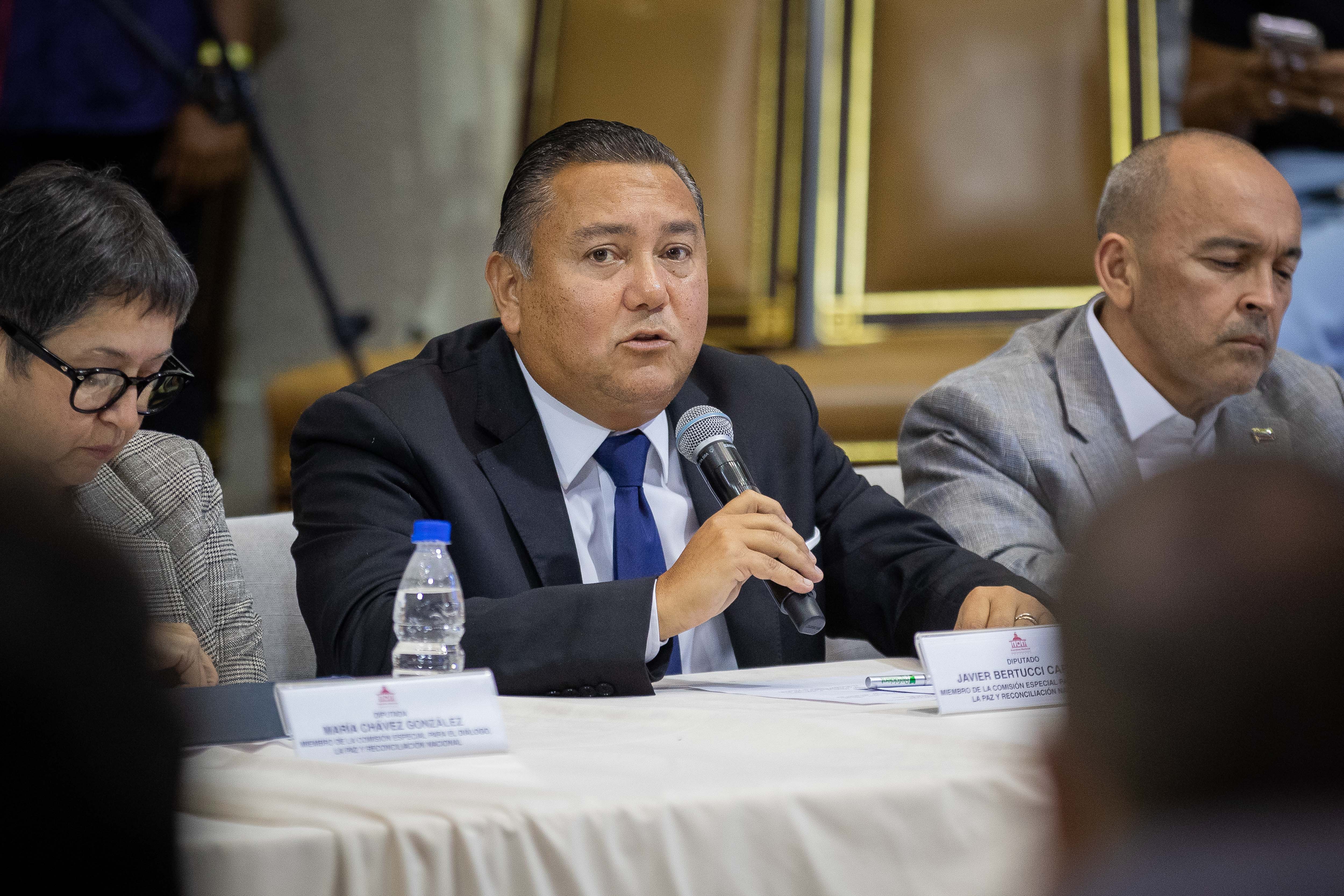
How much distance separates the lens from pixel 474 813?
0.91 metres

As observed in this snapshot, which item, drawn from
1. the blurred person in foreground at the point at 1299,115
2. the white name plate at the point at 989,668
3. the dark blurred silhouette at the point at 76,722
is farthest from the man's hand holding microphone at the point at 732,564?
the blurred person in foreground at the point at 1299,115

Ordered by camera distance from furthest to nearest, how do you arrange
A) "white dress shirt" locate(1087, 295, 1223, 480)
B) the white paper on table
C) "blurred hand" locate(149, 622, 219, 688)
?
Result: "white dress shirt" locate(1087, 295, 1223, 480) → "blurred hand" locate(149, 622, 219, 688) → the white paper on table

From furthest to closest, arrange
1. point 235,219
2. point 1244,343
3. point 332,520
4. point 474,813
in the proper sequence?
1. point 235,219
2. point 1244,343
3. point 332,520
4. point 474,813

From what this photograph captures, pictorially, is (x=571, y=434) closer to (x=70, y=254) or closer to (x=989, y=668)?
(x=70, y=254)

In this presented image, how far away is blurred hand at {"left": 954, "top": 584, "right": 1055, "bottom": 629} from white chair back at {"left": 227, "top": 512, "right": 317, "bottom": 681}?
1055 mm

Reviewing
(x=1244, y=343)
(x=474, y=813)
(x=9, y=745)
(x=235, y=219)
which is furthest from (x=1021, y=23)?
(x=9, y=745)

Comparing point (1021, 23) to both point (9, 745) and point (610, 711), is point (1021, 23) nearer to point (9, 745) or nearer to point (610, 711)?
point (610, 711)

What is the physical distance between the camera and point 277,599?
2.16m

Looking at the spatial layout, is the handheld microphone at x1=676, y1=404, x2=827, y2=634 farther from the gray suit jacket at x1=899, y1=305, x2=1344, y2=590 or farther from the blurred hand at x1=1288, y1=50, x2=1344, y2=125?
the blurred hand at x1=1288, y1=50, x2=1344, y2=125

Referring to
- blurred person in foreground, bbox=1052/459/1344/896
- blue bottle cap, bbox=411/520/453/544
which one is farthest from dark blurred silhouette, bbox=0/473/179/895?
blue bottle cap, bbox=411/520/453/544

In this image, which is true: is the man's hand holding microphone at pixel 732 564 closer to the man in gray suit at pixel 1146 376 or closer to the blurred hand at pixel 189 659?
the blurred hand at pixel 189 659

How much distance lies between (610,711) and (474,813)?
400mm

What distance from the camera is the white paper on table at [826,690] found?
1.37m

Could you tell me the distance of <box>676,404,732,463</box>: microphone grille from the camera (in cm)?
174
